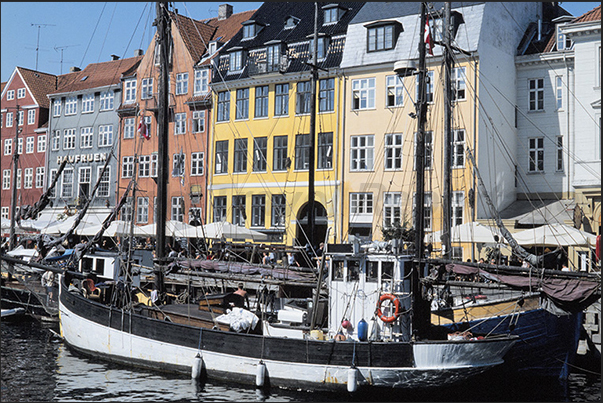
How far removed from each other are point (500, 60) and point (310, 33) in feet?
38.0

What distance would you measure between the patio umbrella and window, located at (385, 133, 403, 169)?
1090cm

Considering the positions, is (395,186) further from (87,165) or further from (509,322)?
(87,165)

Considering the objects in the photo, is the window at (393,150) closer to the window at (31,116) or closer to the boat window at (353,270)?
the boat window at (353,270)

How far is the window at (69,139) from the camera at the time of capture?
5534 cm

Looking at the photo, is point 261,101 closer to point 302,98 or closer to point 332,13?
point 302,98

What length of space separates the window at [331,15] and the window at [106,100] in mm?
18899

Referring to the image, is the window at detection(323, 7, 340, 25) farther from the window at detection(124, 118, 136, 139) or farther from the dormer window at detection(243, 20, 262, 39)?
the window at detection(124, 118, 136, 139)

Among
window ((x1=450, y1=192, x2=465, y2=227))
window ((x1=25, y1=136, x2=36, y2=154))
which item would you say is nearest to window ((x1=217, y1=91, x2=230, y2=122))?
window ((x1=450, y1=192, x2=465, y2=227))

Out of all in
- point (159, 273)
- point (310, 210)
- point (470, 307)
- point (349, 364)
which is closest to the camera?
point (349, 364)

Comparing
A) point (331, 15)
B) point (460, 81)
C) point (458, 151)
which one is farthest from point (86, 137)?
point (458, 151)

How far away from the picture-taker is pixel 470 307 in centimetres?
2188

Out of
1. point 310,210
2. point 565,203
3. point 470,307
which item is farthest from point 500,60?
point 470,307

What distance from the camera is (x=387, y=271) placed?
1928cm

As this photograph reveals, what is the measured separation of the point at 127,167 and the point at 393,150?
2165 centimetres
